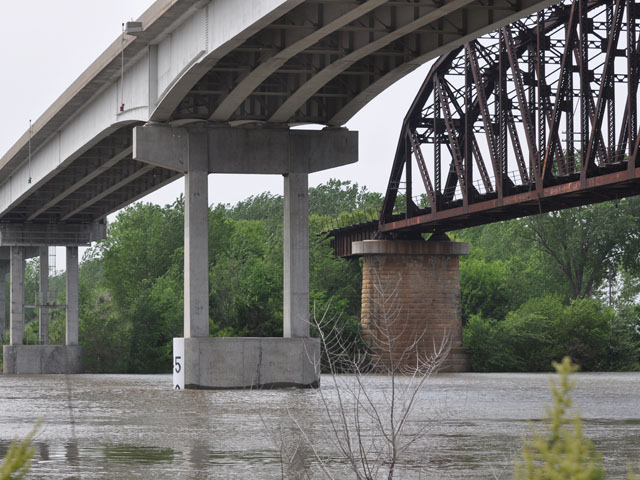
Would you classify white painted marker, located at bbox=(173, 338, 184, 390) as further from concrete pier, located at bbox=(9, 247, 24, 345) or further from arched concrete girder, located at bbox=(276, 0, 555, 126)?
concrete pier, located at bbox=(9, 247, 24, 345)

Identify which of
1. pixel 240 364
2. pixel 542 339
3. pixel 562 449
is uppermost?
pixel 542 339

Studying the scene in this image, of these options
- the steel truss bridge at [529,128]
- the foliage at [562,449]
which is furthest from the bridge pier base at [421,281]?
the foliage at [562,449]

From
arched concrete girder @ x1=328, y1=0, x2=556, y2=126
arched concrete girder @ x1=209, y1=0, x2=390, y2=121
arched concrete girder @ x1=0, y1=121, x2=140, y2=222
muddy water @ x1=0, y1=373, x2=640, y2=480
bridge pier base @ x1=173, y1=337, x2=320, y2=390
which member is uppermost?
arched concrete girder @ x1=0, y1=121, x2=140, y2=222

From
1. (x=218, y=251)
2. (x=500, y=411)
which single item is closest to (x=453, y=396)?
(x=500, y=411)

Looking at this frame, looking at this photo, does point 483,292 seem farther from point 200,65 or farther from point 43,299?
point 200,65

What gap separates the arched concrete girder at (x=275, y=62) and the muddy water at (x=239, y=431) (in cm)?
779

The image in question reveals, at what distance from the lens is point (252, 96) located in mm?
37938

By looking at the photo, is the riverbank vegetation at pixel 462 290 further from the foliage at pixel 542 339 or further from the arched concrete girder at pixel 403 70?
the arched concrete girder at pixel 403 70

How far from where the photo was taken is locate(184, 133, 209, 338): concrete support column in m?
37.1

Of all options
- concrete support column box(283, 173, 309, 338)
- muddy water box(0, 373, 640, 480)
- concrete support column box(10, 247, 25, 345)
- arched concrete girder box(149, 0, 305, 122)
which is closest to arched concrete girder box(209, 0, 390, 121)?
arched concrete girder box(149, 0, 305, 122)

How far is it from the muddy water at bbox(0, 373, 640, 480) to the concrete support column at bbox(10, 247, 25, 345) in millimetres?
37360

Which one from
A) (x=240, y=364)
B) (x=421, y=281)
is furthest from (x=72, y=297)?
(x=240, y=364)

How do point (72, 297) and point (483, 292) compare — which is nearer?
point (72, 297)

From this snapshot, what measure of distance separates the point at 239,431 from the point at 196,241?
18005mm
